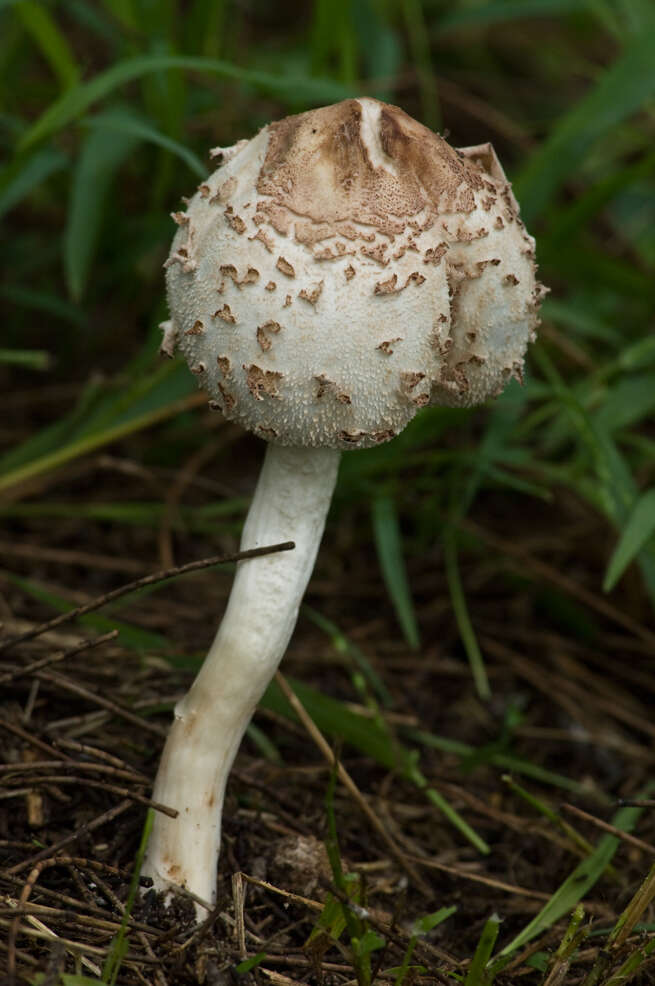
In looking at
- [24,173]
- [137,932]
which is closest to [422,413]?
[24,173]

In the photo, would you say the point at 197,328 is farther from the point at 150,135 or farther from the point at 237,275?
the point at 150,135

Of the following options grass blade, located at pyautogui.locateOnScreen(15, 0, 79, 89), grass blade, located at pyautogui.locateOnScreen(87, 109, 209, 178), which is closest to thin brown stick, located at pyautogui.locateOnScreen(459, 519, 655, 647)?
grass blade, located at pyautogui.locateOnScreen(87, 109, 209, 178)

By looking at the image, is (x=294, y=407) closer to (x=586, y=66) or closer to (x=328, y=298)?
(x=328, y=298)

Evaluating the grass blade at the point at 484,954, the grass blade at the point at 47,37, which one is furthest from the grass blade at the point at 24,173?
the grass blade at the point at 484,954

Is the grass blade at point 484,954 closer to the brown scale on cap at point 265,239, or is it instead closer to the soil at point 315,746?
the soil at point 315,746

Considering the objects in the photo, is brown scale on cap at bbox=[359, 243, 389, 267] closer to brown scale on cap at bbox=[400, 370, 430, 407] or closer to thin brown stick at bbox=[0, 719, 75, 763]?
brown scale on cap at bbox=[400, 370, 430, 407]

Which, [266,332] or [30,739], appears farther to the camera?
[30,739]
